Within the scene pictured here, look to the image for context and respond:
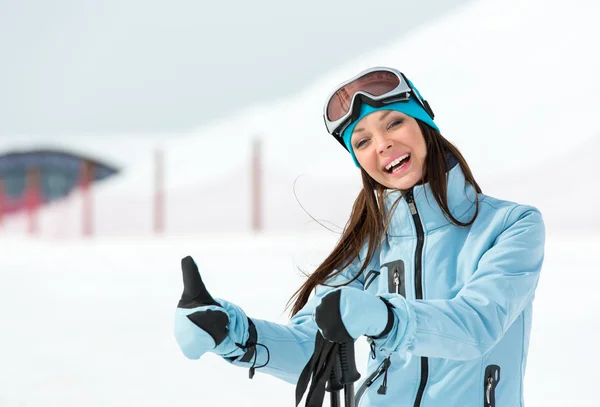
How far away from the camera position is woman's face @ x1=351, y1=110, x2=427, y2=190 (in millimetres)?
1876

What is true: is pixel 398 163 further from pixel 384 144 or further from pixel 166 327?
pixel 166 327

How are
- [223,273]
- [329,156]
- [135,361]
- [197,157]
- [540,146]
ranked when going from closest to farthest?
[135,361] → [223,273] → [540,146] → [329,156] → [197,157]

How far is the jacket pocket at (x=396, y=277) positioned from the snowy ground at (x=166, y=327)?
550 mm

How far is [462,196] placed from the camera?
1812 mm

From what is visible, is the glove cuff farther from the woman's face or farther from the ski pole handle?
the woman's face

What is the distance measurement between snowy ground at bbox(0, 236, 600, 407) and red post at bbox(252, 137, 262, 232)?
286 cm

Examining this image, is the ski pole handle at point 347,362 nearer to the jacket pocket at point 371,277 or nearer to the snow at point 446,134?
the jacket pocket at point 371,277

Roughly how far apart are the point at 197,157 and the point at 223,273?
49.6 feet

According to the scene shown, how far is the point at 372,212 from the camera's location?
78.2 inches

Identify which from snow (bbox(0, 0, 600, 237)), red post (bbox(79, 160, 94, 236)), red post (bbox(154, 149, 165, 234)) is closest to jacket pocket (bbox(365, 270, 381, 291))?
snow (bbox(0, 0, 600, 237))

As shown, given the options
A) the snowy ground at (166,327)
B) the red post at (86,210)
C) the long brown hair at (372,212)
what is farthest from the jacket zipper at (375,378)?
the red post at (86,210)

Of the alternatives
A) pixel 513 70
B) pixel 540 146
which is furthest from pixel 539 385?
pixel 513 70

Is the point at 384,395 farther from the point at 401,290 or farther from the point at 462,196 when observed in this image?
the point at 462,196

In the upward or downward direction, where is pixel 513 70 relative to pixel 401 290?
upward
